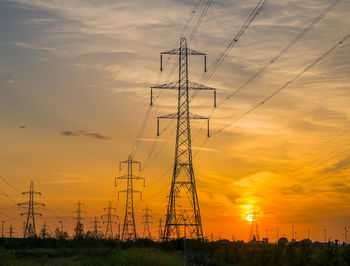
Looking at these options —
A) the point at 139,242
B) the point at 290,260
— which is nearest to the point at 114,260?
the point at 290,260

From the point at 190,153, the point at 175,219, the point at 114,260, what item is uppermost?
the point at 190,153

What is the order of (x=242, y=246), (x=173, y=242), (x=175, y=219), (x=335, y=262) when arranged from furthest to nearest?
(x=173, y=242)
(x=242, y=246)
(x=175, y=219)
(x=335, y=262)

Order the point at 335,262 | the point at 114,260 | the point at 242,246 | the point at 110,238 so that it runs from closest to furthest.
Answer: the point at 335,262, the point at 114,260, the point at 242,246, the point at 110,238

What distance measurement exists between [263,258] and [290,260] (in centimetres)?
718

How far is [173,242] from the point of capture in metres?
92.6

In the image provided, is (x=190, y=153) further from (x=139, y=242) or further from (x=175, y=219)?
(x=139, y=242)

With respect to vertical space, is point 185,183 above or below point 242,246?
above

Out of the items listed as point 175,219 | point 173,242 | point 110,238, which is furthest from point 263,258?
point 110,238

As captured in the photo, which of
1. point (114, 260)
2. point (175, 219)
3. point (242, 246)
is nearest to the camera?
point (114, 260)

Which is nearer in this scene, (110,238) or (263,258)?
A: (263,258)

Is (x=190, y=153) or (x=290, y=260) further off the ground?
(x=190, y=153)

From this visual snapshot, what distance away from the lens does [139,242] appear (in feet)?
357

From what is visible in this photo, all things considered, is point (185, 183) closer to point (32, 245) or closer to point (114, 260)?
point (114, 260)

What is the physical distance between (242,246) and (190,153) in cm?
2172
